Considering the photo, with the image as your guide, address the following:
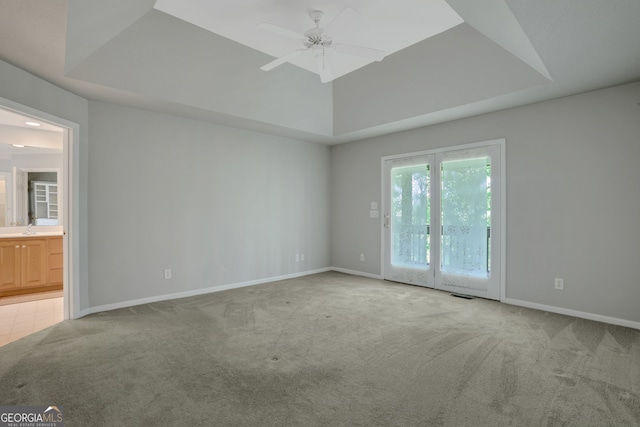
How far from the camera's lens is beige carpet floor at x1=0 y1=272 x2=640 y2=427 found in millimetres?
1998

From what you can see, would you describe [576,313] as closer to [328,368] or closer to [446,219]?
[446,219]

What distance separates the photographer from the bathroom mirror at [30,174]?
5.25 m

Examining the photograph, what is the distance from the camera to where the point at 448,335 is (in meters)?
3.24

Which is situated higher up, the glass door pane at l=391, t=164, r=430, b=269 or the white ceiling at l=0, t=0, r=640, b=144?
the white ceiling at l=0, t=0, r=640, b=144

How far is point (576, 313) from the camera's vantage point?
3.76m

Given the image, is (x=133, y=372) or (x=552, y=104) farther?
(x=552, y=104)

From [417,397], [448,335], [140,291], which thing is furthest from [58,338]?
[448,335]

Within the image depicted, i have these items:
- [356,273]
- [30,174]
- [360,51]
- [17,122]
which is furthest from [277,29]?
[30,174]

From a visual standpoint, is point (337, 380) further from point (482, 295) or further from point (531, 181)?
point (531, 181)

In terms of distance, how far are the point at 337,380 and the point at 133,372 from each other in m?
1.57

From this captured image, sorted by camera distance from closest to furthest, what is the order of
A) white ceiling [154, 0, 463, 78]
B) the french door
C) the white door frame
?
white ceiling [154, 0, 463, 78] → the white door frame → the french door

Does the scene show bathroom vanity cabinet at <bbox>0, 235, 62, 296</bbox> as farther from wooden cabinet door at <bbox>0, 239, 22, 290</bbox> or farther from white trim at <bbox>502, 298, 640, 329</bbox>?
white trim at <bbox>502, 298, 640, 329</bbox>

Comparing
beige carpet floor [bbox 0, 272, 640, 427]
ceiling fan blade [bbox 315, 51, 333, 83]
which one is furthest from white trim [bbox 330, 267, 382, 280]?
ceiling fan blade [bbox 315, 51, 333, 83]

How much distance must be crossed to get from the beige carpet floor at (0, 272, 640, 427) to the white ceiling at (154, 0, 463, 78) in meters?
2.93
